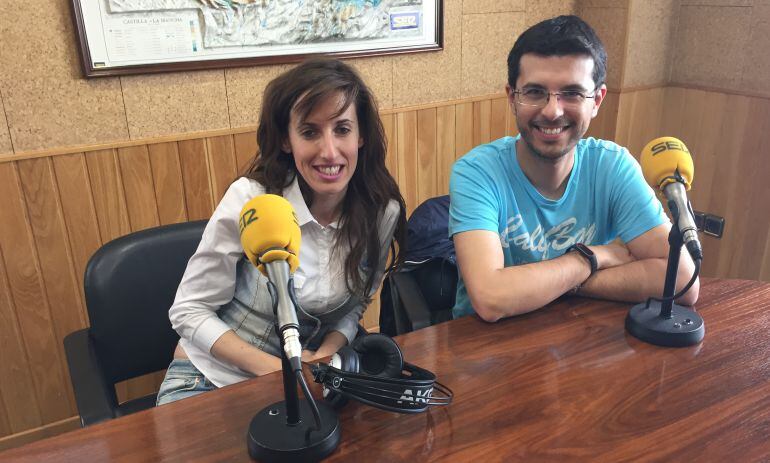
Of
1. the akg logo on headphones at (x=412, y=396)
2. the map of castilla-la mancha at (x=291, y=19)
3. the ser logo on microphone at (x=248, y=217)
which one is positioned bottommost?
the akg logo on headphones at (x=412, y=396)

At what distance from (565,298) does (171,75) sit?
5.04 feet

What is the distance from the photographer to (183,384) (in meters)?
1.46

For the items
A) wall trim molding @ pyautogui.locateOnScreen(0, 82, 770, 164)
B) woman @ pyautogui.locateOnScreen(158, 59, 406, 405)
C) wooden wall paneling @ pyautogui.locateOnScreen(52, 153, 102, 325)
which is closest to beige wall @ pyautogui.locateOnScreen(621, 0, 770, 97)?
wall trim molding @ pyautogui.locateOnScreen(0, 82, 770, 164)

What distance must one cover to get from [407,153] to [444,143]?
20cm

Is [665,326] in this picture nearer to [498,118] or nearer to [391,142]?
[391,142]

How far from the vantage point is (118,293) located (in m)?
1.55

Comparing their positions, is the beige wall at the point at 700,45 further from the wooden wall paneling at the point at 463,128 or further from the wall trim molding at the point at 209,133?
the wooden wall paneling at the point at 463,128

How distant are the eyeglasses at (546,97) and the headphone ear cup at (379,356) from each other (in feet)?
2.57

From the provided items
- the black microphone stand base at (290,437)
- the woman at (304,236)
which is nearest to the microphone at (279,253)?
the black microphone stand base at (290,437)

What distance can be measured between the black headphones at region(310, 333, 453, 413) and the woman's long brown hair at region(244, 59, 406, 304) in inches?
18.8

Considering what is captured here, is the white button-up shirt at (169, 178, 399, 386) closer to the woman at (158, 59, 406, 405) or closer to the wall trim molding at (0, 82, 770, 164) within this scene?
the woman at (158, 59, 406, 405)

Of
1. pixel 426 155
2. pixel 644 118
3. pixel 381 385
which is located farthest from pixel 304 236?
pixel 644 118

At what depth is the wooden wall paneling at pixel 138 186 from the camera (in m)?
2.18

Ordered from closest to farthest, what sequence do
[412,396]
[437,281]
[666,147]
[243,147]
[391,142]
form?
[412,396]
[666,147]
[437,281]
[243,147]
[391,142]
